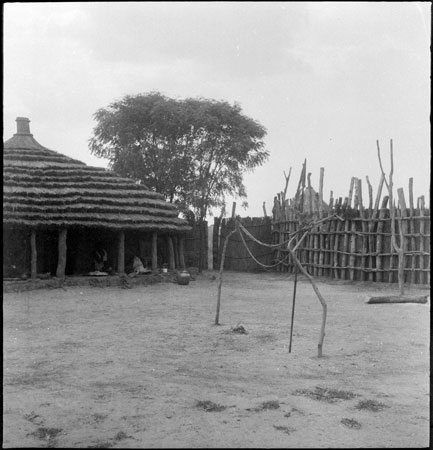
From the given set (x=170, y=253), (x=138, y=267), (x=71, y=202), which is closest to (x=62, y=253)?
(x=71, y=202)

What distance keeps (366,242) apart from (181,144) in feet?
21.9

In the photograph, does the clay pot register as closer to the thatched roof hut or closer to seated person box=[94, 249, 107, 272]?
the thatched roof hut

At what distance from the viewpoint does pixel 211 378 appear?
20.1ft

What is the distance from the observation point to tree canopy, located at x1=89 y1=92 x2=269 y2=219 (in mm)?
17516

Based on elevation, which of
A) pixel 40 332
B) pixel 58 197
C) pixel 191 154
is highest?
pixel 191 154

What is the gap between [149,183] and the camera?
20109 millimetres

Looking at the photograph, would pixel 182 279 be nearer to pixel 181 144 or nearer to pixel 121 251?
pixel 121 251

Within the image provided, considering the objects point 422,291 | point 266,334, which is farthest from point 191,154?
point 266,334

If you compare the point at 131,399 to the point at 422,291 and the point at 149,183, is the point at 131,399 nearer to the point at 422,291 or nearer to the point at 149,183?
the point at 422,291

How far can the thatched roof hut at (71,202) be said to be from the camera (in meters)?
15.1

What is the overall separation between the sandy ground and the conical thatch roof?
14.9 feet

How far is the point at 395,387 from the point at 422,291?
29.6 feet

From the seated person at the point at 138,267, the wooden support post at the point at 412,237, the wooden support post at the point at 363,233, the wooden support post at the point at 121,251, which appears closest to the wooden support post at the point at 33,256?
the wooden support post at the point at 121,251

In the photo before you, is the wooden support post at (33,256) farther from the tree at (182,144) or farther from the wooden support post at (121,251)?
the tree at (182,144)
